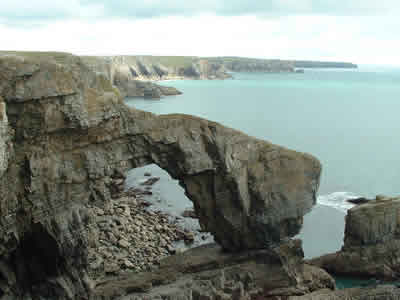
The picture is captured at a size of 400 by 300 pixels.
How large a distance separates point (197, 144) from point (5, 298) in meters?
11.0

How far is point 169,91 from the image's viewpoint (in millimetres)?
130125

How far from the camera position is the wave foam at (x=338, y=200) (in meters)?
41.1

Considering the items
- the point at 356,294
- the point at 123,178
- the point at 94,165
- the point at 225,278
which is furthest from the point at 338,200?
the point at 94,165

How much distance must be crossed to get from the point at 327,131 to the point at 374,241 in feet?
161

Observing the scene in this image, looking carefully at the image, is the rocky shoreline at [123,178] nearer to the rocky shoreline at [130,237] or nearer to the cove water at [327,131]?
the rocky shoreline at [130,237]

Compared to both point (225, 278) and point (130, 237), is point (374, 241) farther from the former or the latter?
point (130, 237)

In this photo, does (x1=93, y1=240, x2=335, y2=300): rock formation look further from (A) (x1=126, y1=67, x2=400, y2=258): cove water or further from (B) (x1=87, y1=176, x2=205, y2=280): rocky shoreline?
(A) (x1=126, y1=67, x2=400, y2=258): cove water

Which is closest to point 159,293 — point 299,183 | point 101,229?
point 299,183

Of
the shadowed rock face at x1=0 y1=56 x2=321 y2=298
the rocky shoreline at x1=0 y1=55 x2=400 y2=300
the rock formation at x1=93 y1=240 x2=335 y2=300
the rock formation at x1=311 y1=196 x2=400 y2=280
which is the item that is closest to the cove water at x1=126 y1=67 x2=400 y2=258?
the rock formation at x1=311 y1=196 x2=400 y2=280

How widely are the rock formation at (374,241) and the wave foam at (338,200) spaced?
41.5 feet

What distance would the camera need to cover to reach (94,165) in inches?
814

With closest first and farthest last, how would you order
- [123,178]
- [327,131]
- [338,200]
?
[123,178], [338,200], [327,131]

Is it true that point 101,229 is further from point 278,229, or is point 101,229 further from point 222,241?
point 278,229

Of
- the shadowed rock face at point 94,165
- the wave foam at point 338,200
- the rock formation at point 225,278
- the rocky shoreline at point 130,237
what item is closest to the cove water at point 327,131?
the wave foam at point 338,200
